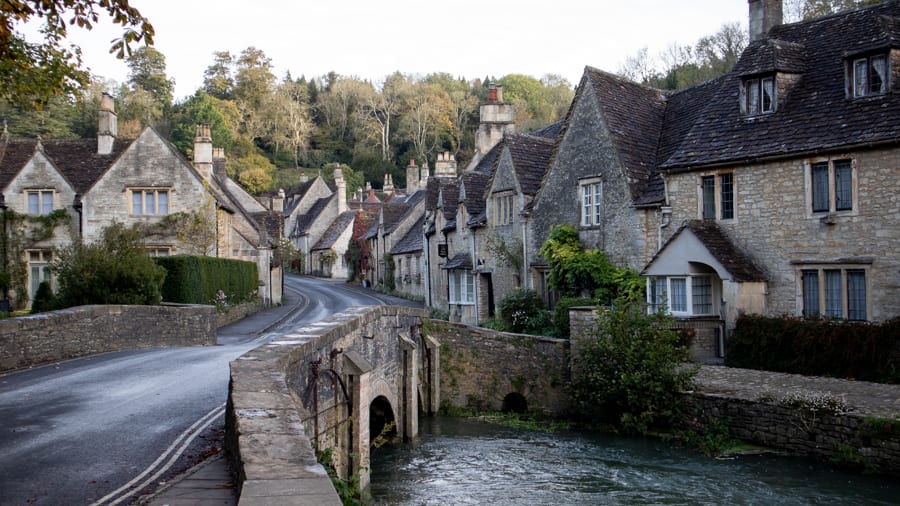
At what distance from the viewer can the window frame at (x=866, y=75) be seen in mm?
20016

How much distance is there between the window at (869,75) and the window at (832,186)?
206 centimetres

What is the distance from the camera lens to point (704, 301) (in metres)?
→ 22.7

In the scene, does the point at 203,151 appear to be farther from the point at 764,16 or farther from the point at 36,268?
the point at 764,16

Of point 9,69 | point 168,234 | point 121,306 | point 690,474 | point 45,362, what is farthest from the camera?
point 168,234

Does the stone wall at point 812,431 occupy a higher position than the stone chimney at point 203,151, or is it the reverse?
the stone chimney at point 203,151

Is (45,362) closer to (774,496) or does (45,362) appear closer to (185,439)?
(185,439)

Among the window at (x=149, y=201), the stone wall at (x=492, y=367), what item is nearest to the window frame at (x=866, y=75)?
the stone wall at (x=492, y=367)

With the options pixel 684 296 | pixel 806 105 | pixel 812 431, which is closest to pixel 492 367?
pixel 684 296

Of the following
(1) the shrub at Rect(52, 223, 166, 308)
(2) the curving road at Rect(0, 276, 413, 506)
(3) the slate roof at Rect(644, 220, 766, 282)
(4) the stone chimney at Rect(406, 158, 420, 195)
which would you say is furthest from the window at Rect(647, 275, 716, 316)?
(4) the stone chimney at Rect(406, 158, 420, 195)

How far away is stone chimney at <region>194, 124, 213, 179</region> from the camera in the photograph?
43.0 metres

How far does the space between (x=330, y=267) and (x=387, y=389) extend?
5473cm

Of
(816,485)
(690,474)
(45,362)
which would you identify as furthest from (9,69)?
(816,485)

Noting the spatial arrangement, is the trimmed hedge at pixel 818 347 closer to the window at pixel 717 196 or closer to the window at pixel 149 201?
the window at pixel 717 196

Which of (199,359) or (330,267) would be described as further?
(330,267)
